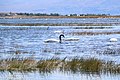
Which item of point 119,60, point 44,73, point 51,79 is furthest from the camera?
point 119,60

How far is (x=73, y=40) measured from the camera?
5912 centimetres

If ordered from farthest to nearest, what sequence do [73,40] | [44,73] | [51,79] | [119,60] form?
1. [73,40]
2. [119,60]
3. [44,73]
4. [51,79]

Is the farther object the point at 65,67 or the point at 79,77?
the point at 65,67

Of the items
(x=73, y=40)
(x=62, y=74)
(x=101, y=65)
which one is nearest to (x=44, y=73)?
(x=62, y=74)

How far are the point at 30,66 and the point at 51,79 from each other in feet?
10.2

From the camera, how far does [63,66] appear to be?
93.9ft

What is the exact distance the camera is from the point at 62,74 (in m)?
27.1

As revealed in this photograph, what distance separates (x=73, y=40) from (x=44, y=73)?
3201cm

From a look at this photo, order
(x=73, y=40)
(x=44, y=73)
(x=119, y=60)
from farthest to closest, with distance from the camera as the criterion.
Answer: (x=73, y=40) → (x=119, y=60) → (x=44, y=73)

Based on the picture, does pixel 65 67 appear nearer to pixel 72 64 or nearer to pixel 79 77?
pixel 72 64

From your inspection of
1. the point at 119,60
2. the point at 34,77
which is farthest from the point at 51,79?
the point at 119,60

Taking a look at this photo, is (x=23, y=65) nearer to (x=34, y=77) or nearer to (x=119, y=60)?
(x=34, y=77)

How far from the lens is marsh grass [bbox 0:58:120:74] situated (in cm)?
2755

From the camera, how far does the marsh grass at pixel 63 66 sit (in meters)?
27.5
